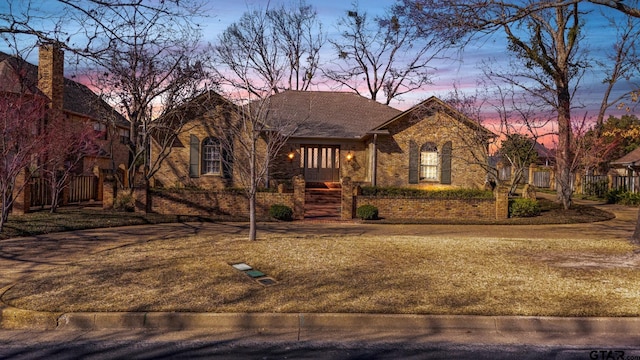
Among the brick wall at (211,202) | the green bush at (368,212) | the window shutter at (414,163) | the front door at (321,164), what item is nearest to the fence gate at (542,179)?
the window shutter at (414,163)

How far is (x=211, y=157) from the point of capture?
80.8 ft

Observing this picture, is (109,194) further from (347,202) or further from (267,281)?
(267,281)

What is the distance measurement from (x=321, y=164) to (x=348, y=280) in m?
19.4

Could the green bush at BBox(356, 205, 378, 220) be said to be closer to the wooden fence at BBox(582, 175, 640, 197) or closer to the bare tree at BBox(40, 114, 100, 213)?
the bare tree at BBox(40, 114, 100, 213)

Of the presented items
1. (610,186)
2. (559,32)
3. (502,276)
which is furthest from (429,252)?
(610,186)

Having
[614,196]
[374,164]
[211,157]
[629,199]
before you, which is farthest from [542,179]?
[211,157]

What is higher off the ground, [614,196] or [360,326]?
[614,196]

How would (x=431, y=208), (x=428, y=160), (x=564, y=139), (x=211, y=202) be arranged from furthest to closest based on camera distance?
1. (x=428, y=160)
2. (x=564, y=139)
3. (x=431, y=208)
4. (x=211, y=202)

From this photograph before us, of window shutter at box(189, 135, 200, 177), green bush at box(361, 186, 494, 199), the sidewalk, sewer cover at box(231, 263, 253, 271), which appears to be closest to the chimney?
window shutter at box(189, 135, 200, 177)

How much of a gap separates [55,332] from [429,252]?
6911mm

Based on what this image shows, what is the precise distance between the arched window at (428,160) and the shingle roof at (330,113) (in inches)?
112

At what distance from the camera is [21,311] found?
22.1ft

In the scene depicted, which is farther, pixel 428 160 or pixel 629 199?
pixel 629 199

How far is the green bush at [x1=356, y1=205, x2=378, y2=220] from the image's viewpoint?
18152 millimetres
